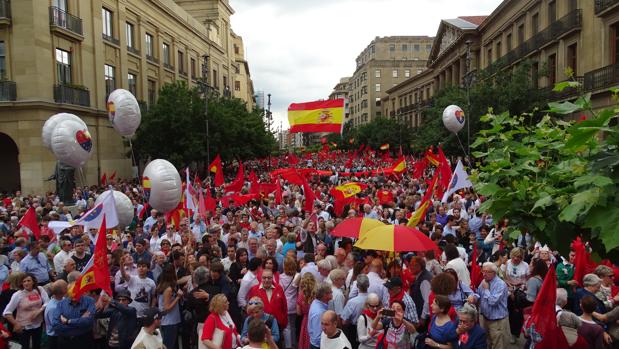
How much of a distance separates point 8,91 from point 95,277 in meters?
21.6

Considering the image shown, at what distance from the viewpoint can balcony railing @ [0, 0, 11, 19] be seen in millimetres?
23094

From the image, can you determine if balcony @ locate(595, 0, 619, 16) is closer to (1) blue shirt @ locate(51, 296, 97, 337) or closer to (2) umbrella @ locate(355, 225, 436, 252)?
(2) umbrella @ locate(355, 225, 436, 252)

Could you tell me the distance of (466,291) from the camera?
6.23 meters

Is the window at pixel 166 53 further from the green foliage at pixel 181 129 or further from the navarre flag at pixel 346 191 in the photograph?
the navarre flag at pixel 346 191

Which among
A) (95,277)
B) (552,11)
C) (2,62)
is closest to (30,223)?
(95,277)

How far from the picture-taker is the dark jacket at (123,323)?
5.84 meters

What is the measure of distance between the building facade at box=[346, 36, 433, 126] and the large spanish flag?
85.3 metres

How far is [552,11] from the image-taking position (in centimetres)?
2995

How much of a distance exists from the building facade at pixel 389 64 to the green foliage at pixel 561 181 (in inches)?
3895

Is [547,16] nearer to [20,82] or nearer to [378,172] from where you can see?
[378,172]

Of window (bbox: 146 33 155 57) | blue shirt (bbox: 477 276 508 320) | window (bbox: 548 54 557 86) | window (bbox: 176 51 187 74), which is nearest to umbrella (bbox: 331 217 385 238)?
A: blue shirt (bbox: 477 276 508 320)

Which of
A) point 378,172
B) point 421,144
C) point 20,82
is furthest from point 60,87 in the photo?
point 421,144

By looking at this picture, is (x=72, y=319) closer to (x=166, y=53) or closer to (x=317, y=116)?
(x=317, y=116)

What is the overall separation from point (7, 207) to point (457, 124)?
17378mm
